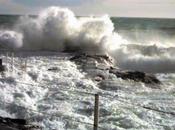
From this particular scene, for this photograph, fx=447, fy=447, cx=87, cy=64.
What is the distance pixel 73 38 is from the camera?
1620 inches

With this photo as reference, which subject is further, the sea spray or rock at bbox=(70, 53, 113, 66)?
the sea spray

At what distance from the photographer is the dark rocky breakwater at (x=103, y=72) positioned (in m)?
19.0

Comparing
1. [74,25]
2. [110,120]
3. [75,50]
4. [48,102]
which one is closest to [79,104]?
[48,102]

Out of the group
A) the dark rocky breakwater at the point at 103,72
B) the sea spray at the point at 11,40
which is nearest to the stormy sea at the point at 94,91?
the dark rocky breakwater at the point at 103,72

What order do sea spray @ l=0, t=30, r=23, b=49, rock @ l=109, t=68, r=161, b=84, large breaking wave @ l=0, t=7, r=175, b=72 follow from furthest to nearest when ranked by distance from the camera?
sea spray @ l=0, t=30, r=23, b=49 < large breaking wave @ l=0, t=7, r=175, b=72 < rock @ l=109, t=68, r=161, b=84

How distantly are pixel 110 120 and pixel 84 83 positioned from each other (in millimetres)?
6090

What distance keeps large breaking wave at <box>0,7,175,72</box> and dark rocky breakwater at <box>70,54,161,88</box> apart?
8057 millimetres

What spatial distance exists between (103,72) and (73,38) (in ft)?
68.3

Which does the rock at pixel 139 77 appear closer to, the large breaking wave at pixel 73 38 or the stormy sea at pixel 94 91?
the stormy sea at pixel 94 91

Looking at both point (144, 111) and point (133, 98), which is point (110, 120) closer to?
point (144, 111)

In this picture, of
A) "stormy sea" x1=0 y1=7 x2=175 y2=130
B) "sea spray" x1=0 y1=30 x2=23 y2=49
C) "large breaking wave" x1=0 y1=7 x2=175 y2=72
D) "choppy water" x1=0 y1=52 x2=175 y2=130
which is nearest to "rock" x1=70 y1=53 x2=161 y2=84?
"stormy sea" x1=0 y1=7 x2=175 y2=130

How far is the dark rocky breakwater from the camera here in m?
19.0

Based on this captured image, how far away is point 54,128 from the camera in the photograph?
31.6 ft

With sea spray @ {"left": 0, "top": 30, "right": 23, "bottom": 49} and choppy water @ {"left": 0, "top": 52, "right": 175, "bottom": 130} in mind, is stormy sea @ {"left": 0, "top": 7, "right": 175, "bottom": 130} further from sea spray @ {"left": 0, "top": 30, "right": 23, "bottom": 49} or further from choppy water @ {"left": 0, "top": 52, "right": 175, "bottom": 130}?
sea spray @ {"left": 0, "top": 30, "right": 23, "bottom": 49}
